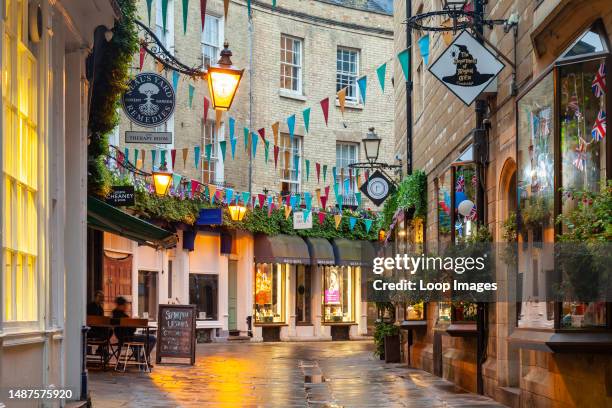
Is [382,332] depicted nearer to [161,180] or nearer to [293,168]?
[161,180]

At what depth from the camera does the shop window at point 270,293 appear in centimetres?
3881

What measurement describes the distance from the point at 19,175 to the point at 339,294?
3378 cm

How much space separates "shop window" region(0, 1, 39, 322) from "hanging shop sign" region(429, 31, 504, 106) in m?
6.11

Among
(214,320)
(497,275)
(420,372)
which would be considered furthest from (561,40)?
(214,320)

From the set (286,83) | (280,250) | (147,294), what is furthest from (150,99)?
(286,83)

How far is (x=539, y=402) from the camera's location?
11734 mm

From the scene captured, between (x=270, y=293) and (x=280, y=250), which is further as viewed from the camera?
(x=270, y=293)

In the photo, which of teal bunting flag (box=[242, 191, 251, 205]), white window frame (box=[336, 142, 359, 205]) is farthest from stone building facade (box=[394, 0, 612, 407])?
white window frame (box=[336, 142, 359, 205])

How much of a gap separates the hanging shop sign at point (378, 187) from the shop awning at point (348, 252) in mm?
14048

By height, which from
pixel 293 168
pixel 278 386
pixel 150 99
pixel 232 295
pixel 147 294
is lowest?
pixel 278 386

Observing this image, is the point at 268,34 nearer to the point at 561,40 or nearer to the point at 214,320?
the point at 214,320

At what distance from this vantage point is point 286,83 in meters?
39.5

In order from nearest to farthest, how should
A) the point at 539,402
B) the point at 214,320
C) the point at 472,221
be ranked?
the point at 539,402 → the point at 472,221 → the point at 214,320

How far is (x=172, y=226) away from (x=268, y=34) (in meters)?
8.25
